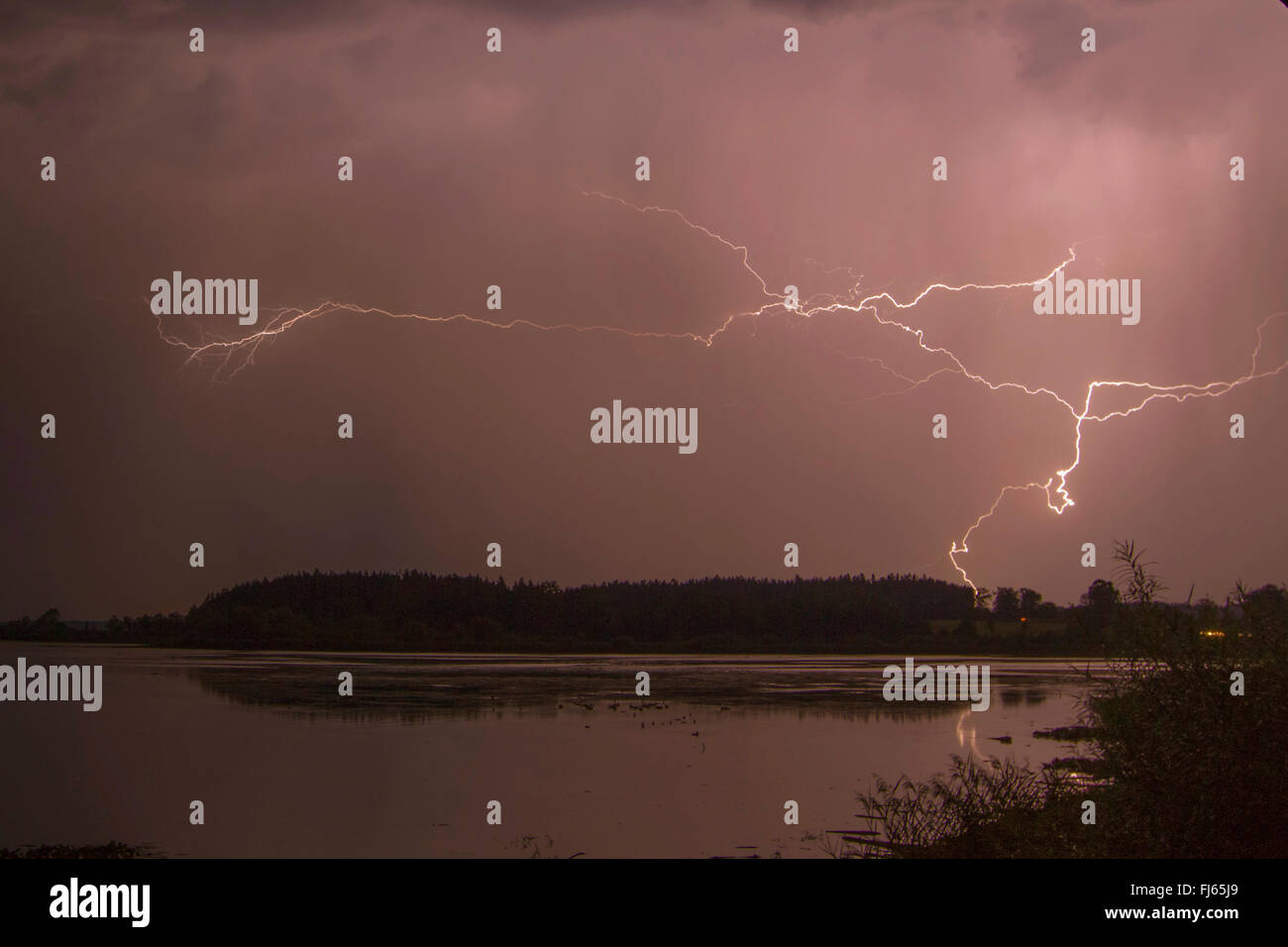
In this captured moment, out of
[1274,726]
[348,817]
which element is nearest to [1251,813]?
[1274,726]

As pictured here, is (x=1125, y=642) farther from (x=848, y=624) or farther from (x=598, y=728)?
(x=848, y=624)

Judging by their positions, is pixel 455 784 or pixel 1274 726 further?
pixel 455 784

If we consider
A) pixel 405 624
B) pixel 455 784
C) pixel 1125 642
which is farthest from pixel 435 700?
pixel 405 624
